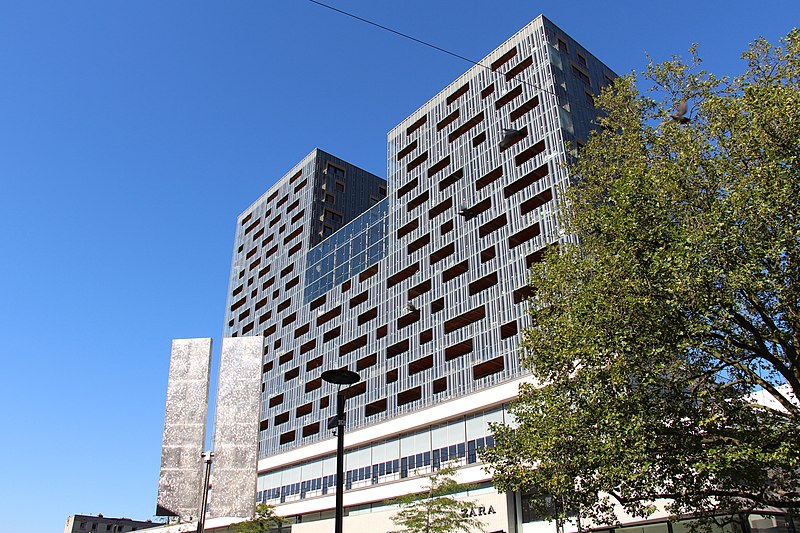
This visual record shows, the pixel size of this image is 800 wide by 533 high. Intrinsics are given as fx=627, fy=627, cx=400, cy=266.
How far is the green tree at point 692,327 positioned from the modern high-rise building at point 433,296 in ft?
63.2

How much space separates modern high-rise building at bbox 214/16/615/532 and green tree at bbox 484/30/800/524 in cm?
1927

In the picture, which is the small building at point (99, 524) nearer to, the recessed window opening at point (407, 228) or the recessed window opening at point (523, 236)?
the recessed window opening at point (407, 228)

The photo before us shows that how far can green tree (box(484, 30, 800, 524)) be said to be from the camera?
1560 centimetres

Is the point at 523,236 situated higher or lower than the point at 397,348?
higher

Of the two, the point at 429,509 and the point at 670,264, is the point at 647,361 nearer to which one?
the point at 670,264

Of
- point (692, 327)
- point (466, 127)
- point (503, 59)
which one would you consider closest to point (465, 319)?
point (466, 127)

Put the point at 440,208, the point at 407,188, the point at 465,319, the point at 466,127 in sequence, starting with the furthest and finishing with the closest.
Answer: the point at 407,188, the point at 466,127, the point at 440,208, the point at 465,319

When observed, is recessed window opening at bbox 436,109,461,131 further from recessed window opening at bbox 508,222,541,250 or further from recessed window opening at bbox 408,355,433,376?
recessed window opening at bbox 408,355,433,376

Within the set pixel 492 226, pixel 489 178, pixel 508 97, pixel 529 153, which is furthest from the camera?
pixel 508 97

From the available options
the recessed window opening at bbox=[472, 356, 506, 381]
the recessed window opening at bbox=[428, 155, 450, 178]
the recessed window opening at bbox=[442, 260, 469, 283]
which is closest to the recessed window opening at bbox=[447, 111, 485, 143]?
the recessed window opening at bbox=[428, 155, 450, 178]

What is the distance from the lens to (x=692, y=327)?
15.4 metres

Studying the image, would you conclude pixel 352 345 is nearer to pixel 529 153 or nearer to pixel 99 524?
pixel 529 153

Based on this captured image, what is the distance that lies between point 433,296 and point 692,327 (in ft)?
117

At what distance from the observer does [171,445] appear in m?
7.63
